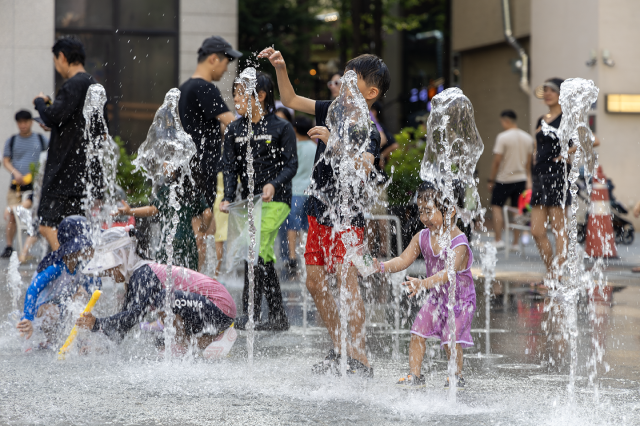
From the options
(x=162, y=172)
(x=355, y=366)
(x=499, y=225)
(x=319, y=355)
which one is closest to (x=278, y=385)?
(x=355, y=366)

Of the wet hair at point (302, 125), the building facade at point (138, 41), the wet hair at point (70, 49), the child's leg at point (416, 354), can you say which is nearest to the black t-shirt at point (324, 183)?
the child's leg at point (416, 354)

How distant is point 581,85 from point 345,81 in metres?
1.75

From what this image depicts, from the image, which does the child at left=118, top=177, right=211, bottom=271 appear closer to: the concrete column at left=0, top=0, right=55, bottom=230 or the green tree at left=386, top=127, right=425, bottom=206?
the green tree at left=386, top=127, right=425, bottom=206

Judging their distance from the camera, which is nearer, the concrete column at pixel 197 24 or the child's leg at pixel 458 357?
the child's leg at pixel 458 357

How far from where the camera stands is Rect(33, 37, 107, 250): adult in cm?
584

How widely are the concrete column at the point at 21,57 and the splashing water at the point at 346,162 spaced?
35.1 feet

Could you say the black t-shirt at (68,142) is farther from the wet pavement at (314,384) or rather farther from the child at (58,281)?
the wet pavement at (314,384)

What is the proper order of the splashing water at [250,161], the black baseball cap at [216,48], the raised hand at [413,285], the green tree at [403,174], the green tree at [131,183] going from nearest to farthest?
the raised hand at [413,285]
the splashing water at [250,161]
the black baseball cap at [216,48]
the green tree at [403,174]
the green tree at [131,183]

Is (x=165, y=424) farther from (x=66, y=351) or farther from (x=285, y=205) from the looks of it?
(x=285, y=205)

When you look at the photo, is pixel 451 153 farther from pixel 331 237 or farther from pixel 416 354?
pixel 416 354

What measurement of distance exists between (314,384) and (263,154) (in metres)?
2.12

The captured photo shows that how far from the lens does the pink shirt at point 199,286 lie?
4941 mm

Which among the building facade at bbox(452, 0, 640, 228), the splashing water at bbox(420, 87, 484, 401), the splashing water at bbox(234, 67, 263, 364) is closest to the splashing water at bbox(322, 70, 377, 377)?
the splashing water at bbox(420, 87, 484, 401)

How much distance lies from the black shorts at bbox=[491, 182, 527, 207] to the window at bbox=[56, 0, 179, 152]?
6078 millimetres
